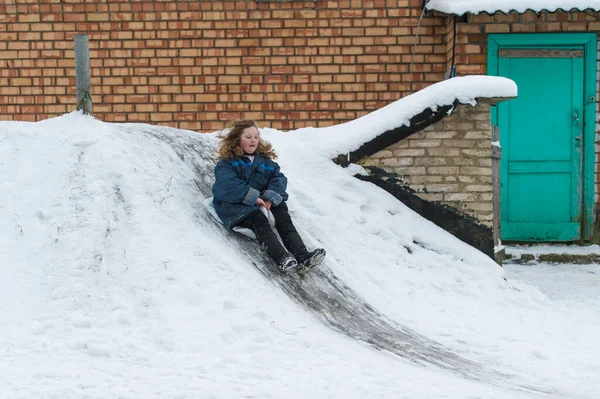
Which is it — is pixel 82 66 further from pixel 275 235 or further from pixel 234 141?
pixel 275 235

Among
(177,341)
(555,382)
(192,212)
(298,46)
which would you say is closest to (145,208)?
(192,212)

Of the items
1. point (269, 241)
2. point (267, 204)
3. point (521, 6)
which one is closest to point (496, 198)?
point (521, 6)

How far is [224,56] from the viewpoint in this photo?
866cm

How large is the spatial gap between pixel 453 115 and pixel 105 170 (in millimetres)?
3334

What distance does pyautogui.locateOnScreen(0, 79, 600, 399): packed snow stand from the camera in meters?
3.50

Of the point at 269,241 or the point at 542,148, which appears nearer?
the point at 269,241

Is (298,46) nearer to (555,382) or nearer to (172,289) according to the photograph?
(172,289)

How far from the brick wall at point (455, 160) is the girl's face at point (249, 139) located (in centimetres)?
191

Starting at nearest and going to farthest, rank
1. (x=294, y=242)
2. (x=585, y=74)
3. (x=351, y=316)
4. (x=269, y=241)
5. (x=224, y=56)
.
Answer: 1. (x=351, y=316)
2. (x=269, y=241)
3. (x=294, y=242)
4. (x=585, y=74)
5. (x=224, y=56)

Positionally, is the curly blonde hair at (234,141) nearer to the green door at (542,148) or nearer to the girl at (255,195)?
the girl at (255,195)

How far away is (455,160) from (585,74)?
271cm

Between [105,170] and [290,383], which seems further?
[105,170]

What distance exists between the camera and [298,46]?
339 inches

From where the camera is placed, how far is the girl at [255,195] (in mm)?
5043
